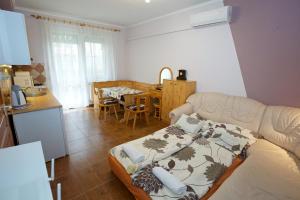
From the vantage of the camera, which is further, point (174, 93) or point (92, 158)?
point (174, 93)

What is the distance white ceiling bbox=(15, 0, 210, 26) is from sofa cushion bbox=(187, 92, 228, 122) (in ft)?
6.01

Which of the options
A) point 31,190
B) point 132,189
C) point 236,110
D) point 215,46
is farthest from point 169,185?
point 215,46

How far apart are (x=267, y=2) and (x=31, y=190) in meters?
3.38

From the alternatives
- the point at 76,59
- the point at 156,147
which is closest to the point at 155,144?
the point at 156,147

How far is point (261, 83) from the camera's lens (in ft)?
8.59

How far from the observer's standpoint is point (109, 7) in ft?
11.4

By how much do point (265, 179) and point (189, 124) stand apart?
125cm

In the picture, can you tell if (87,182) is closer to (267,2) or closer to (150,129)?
(150,129)

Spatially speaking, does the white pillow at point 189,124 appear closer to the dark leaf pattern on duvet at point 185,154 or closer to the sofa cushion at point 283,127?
the dark leaf pattern on duvet at point 185,154

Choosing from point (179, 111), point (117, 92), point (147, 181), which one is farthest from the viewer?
point (117, 92)

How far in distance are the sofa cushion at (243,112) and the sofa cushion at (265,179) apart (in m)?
0.55

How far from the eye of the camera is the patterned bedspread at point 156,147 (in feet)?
5.98

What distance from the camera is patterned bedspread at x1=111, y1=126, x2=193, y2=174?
1.82m

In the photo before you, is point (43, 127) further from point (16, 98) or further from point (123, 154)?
point (123, 154)
